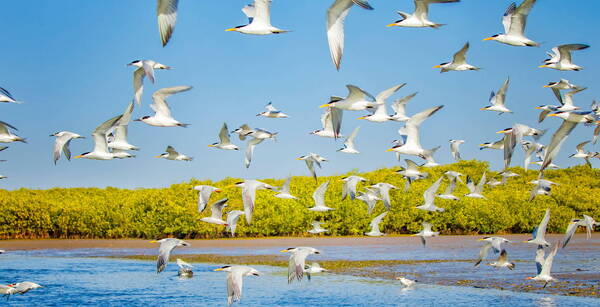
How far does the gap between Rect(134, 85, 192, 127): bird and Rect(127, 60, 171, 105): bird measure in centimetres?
59

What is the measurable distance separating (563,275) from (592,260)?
4520mm

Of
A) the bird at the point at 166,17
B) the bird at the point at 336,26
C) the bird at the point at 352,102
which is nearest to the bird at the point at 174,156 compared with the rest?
the bird at the point at 352,102

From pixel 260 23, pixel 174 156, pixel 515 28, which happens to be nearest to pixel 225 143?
pixel 174 156

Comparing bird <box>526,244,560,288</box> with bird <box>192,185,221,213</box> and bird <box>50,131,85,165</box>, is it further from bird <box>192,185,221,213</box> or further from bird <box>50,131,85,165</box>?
bird <box>50,131,85,165</box>

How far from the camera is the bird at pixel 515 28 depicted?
13977mm

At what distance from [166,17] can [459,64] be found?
26.5 feet

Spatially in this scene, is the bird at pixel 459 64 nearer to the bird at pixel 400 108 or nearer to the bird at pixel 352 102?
the bird at pixel 400 108

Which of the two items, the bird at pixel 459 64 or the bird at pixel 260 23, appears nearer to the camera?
the bird at pixel 260 23

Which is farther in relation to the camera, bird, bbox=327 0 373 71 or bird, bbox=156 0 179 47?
bird, bbox=327 0 373 71

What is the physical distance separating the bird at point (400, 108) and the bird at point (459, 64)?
97 centimetres

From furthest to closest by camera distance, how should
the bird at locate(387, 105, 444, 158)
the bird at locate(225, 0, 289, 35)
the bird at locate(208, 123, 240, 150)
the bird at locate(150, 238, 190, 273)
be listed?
the bird at locate(208, 123, 240, 150) < the bird at locate(387, 105, 444, 158) < the bird at locate(150, 238, 190, 273) < the bird at locate(225, 0, 289, 35)

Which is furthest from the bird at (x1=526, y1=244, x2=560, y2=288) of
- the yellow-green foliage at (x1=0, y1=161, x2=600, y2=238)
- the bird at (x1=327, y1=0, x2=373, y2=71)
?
the yellow-green foliage at (x1=0, y1=161, x2=600, y2=238)

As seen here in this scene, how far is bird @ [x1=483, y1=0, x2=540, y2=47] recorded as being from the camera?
1398 cm

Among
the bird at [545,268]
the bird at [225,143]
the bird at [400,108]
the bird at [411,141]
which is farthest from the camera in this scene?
the bird at [225,143]
